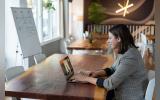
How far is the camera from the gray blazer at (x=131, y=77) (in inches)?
78.7

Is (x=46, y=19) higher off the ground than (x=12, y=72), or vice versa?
(x=46, y=19)

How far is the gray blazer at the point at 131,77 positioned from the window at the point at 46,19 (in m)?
4.20

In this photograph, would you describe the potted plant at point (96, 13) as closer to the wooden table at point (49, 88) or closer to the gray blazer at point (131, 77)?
the wooden table at point (49, 88)

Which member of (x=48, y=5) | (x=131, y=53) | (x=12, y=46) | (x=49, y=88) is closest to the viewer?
(x=49, y=88)

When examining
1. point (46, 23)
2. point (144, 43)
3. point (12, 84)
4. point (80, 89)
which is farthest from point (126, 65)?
point (46, 23)

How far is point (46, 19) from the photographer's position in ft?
22.9

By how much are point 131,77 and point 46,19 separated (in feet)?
16.9

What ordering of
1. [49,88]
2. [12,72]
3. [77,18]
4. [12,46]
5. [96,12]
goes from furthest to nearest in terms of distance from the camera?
[77,18] → [96,12] → [12,46] → [12,72] → [49,88]

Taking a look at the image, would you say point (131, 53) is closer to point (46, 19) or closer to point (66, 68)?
point (66, 68)

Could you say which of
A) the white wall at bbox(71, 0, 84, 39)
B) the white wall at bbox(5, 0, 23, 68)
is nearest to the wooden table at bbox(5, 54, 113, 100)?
the white wall at bbox(5, 0, 23, 68)

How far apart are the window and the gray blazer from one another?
4200 mm

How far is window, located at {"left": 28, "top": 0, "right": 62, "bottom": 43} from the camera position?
6.18 m

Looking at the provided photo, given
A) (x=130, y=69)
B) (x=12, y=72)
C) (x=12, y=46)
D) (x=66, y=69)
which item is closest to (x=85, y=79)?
(x=66, y=69)

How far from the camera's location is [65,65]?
220cm
